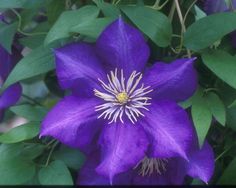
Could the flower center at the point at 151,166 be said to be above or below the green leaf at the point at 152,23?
below

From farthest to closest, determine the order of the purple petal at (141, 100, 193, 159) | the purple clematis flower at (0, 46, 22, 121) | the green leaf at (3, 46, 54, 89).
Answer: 1. the purple clematis flower at (0, 46, 22, 121)
2. the green leaf at (3, 46, 54, 89)
3. the purple petal at (141, 100, 193, 159)

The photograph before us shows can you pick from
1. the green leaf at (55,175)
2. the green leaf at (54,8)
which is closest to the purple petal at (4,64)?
the green leaf at (54,8)

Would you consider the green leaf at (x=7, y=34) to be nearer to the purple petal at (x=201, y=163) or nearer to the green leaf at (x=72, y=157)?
the green leaf at (x=72, y=157)

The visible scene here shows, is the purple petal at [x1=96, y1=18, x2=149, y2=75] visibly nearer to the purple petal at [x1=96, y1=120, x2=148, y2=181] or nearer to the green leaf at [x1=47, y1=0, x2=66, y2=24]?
the purple petal at [x1=96, y1=120, x2=148, y2=181]

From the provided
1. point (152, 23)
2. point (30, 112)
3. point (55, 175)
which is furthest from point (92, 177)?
point (152, 23)

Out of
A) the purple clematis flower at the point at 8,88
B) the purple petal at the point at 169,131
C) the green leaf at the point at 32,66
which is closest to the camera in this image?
the purple petal at the point at 169,131

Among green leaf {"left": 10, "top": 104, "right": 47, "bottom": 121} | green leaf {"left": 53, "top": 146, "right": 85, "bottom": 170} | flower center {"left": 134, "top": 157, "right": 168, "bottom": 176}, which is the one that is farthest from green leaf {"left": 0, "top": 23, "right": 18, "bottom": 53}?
flower center {"left": 134, "top": 157, "right": 168, "bottom": 176}
